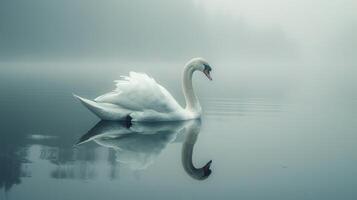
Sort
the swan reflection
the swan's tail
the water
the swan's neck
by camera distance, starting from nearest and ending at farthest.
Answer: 1. the water
2. the swan reflection
3. the swan's tail
4. the swan's neck

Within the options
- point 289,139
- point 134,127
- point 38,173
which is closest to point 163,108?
point 134,127

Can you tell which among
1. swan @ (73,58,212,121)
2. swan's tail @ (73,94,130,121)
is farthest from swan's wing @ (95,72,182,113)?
swan's tail @ (73,94,130,121)

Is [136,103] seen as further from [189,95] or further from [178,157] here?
[178,157]

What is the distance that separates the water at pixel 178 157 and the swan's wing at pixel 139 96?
0.51 meters

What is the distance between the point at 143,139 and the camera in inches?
458

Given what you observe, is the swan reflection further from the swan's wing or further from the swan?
the swan's wing

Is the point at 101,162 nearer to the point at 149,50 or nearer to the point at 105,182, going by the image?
the point at 105,182

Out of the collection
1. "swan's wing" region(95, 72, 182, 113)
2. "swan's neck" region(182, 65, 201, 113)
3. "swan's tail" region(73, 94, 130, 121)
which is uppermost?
"swan's neck" region(182, 65, 201, 113)

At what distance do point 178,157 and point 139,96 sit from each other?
335cm

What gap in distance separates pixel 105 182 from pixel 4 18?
151221mm

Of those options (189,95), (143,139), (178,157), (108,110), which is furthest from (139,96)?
(178,157)

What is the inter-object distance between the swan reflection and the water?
0.7 inches

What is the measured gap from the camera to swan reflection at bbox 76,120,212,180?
Answer: 31.2 ft

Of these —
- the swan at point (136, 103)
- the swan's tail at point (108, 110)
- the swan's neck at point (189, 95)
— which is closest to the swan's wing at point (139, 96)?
the swan at point (136, 103)
